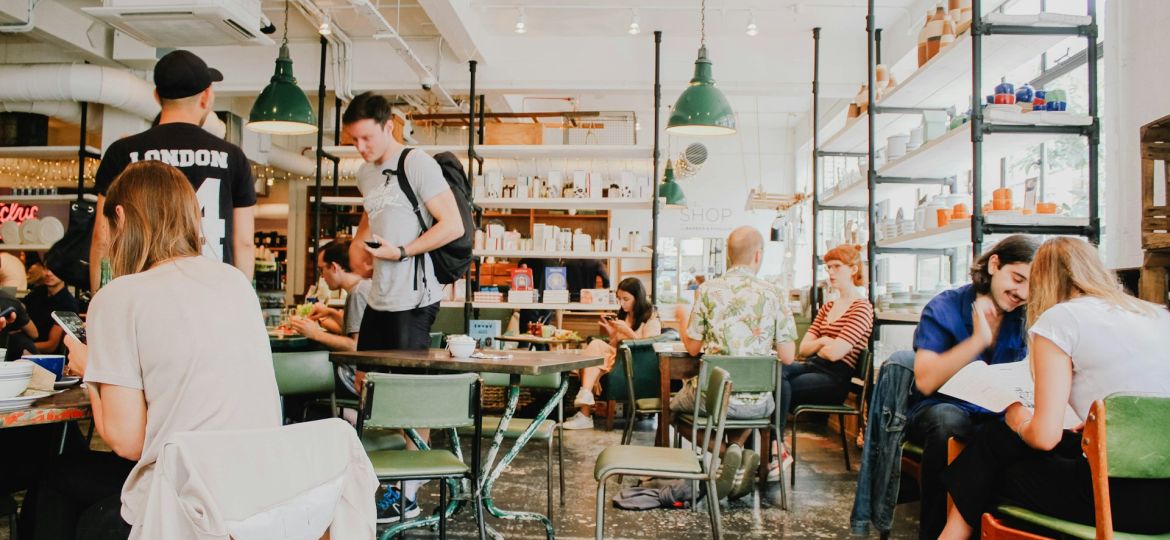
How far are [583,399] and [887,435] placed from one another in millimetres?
3806

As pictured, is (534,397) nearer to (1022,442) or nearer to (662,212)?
(1022,442)

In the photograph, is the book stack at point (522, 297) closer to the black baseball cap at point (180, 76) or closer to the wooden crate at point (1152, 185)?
the black baseball cap at point (180, 76)

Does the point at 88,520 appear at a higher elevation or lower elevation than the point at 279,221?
lower

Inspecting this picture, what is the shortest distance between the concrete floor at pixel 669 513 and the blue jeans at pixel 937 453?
85 cm

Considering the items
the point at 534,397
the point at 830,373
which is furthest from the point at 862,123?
the point at 534,397

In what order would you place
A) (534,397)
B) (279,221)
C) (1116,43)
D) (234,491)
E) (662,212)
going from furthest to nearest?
(279,221) < (662,212) < (534,397) < (1116,43) < (234,491)

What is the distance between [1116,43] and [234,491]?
4.36m

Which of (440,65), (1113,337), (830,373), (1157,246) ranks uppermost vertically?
(440,65)

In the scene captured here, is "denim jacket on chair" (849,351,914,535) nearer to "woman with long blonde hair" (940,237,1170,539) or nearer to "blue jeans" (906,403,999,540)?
"blue jeans" (906,403,999,540)

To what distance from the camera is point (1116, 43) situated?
396cm

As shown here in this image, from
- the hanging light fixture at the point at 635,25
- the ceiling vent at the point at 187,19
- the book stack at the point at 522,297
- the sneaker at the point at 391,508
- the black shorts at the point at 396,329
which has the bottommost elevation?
the sneaker at the point at 391,508

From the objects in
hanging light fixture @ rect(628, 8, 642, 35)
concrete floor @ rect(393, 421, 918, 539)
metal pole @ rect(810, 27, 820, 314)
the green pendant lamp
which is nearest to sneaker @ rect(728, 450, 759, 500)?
concrete floor @ rect(393, 421, 918, 539)

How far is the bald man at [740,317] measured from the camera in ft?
13.8

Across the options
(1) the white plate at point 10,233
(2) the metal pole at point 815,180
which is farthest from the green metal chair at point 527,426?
(1) the white plate at point 10,233
